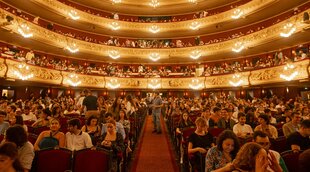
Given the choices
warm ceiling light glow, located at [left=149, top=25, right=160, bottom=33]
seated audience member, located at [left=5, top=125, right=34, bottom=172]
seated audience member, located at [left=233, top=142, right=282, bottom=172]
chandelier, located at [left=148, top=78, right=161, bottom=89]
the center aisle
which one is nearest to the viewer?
seated audience member, located at [left=233, top=142, right=282, bottom=172]

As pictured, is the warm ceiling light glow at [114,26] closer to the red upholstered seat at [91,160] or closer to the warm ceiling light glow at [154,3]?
the warm ceiling light glow at [154,3]

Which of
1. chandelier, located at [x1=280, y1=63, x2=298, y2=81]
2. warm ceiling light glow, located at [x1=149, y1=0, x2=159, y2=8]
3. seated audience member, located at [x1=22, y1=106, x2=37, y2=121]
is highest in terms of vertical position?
warm ceiling light glow, located at [x1=149, y1=0, x2=159, y2=8]

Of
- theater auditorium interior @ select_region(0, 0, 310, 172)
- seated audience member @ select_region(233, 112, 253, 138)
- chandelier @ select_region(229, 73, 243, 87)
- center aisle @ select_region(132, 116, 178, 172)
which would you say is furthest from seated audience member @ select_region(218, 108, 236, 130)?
chandelier @ select_region(229, 73, 243, 87)

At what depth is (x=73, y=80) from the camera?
17016 mm

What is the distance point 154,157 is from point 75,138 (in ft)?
9.40

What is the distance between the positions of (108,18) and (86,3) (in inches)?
95.6

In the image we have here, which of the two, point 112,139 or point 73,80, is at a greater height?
point 73,80

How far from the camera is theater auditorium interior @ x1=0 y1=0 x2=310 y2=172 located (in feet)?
10.2

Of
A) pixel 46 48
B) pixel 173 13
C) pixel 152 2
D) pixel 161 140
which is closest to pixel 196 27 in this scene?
pixel 173 13

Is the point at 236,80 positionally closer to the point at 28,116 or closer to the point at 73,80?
the point at 73,80

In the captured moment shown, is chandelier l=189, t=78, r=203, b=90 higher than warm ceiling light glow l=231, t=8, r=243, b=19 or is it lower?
lower

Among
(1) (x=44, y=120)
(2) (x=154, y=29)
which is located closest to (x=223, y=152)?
(1) (x=44, y=120)

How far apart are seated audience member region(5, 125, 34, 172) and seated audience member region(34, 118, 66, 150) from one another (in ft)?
2.41

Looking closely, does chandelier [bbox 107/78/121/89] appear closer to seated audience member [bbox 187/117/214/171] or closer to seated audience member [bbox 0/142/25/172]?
seated audience member [bbox 187/117/214/171]
